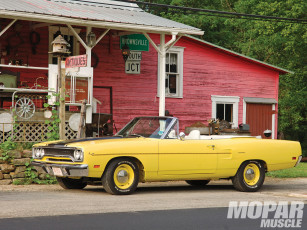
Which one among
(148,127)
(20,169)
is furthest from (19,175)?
(148,127)

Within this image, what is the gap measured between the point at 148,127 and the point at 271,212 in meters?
3.59

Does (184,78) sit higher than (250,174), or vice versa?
(184,78)

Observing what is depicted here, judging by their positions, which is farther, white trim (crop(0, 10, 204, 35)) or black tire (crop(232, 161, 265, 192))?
white trim (crop(0, 10, 204, 35))

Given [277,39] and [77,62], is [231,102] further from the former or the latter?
[77,62]

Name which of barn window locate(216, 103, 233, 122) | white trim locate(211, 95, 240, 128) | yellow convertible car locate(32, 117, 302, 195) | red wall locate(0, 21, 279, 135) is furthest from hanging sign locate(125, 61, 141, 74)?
yellow convertible car locate(32, 117, 302, 195)

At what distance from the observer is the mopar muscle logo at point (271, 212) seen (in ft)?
27.5

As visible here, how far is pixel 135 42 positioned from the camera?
20.2 metres

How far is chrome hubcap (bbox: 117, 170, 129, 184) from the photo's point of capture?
11070mm

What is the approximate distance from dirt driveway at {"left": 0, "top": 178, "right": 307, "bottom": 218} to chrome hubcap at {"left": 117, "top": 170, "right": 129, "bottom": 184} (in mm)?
338

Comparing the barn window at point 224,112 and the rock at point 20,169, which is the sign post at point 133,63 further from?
the rock at point 20,169

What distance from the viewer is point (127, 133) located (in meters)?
12.2

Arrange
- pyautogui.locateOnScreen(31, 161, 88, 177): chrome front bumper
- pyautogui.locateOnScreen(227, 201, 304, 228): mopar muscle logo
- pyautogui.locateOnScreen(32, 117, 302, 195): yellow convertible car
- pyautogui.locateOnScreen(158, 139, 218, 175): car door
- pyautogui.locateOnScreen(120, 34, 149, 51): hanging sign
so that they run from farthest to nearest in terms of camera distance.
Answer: pyautogui.locateOnScreen(120, 34, 149, 51): hanging sign
pyautogui.locateOnScreen(158, 139, 218, 175): car door
pyautogui.locateOnScreen(32, 117, 302, 195): yellow convertible car
pyautogui.locateOnScreen(31, 161, 88, 177): chrome front bumper
pyautogui.locateOnScreen(227, 201, 304, 228): mopar muscle logo

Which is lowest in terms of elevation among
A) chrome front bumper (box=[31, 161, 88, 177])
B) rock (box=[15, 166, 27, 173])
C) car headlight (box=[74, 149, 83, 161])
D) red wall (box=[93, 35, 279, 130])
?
rock (box=[15, 166, 27, 173])

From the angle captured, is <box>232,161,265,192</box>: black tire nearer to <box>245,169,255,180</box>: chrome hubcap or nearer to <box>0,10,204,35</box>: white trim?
<box>245,169,255,180</box>: chrome hubcap
